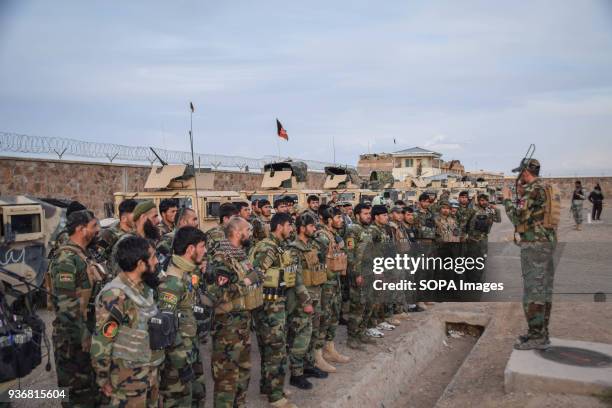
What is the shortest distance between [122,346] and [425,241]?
21.5ft

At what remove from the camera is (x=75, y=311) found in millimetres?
3600

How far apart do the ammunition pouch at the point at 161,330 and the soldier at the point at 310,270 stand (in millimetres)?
1898

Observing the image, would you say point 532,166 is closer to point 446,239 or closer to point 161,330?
point 446,239

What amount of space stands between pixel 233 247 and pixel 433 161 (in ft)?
166

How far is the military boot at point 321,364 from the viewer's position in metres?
5.16

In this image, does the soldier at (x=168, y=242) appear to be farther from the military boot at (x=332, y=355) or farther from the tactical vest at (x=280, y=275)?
the military boot at (x=332, y=355)

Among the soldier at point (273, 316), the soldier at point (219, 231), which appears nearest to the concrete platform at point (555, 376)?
the soldier at point (273, 316)

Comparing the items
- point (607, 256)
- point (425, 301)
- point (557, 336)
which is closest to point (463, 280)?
point (425, 301)

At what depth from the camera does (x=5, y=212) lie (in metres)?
7.02

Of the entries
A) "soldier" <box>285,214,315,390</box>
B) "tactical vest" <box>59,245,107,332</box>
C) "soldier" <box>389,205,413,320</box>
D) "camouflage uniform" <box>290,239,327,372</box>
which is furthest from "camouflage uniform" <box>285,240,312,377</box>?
"soldier" <box>389,205,413,320</box>

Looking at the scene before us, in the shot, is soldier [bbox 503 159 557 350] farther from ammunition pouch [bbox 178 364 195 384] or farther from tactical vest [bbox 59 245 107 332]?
tactical vest [bbox 59 245 107 332]

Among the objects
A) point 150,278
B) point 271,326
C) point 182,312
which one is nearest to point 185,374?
point 182,312

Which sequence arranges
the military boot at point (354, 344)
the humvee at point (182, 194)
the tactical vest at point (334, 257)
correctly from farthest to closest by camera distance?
1. the humvee at point (182, 194)
2. the military boot at point (354, 344)
3. the tactical vest at point (334, 257)

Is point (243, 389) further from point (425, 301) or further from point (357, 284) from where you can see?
point (425, 301)
